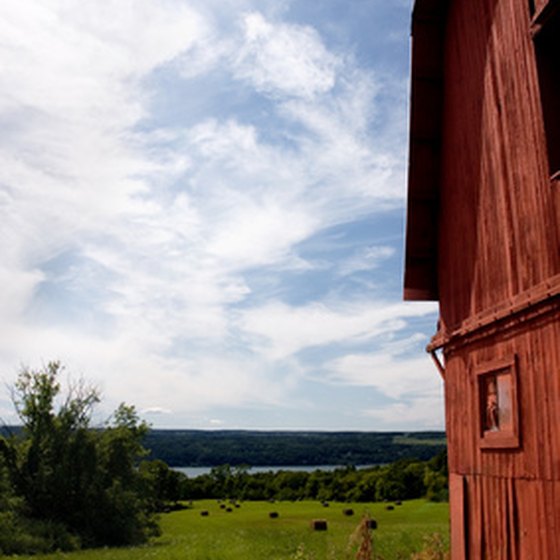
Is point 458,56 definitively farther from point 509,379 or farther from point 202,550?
point 202,550

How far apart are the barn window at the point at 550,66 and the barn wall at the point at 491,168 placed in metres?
0.13

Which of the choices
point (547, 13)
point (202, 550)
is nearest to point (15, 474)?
point (202, 550)

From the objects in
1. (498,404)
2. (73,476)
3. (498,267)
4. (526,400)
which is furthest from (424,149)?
A: (73,476)

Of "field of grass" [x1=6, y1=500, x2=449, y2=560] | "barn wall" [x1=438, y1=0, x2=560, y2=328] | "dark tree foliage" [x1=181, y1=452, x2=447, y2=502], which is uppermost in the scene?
"barn wall" [x1=438, y1=0, x2=560, y2=328]

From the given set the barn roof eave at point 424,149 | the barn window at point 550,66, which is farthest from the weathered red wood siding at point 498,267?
the barn roof eave at point 424,149

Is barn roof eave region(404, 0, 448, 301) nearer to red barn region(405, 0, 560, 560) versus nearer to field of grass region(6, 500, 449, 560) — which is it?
red barn region(405, 0, 560, 560)

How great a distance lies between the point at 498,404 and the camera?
29.5 ft

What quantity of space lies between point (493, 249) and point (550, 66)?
2405 mm

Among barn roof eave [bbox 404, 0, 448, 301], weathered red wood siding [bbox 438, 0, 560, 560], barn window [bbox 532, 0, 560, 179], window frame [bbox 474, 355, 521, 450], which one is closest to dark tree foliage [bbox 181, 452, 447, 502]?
barn roof eave [bbox 404, 0, 448, 301]

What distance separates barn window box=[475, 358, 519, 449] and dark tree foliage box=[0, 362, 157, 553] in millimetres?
35647

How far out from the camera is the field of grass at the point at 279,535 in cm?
2500

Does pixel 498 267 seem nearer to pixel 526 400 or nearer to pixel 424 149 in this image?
pixel 526 400

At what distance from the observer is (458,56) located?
11.0m

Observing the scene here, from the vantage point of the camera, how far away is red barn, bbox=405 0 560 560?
7812 mm
